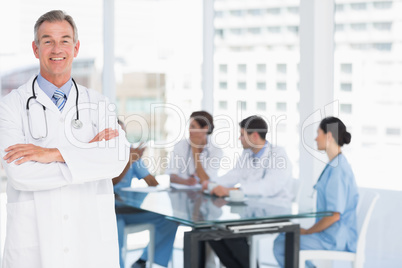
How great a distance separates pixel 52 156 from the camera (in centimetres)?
180

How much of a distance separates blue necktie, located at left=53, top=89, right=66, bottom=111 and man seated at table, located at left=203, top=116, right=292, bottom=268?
74.1 inches

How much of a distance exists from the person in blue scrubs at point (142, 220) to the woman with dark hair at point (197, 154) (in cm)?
30

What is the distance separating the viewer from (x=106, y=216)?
1.89 m

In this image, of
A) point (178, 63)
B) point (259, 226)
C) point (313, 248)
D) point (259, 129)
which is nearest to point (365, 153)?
point (259, 129)

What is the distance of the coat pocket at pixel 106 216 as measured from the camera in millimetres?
1871

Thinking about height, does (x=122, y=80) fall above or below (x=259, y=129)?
above

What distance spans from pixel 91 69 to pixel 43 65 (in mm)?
3143

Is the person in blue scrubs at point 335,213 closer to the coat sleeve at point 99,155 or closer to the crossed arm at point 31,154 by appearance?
the coat sleeve at point 99,155

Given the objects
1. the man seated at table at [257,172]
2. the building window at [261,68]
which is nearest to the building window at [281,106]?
the building window at [261,68]

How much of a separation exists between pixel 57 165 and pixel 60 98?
0.85 feet

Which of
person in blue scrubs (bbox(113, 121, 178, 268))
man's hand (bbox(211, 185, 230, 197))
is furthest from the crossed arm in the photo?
person in blue scrubs (bbox(113, 121, 178, 268))

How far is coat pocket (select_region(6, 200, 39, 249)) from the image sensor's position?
5.89 ft

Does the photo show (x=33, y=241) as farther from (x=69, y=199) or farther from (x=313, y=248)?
(x=313, y=248)

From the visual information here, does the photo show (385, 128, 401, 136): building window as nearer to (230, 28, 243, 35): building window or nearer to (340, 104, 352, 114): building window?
(340, 104, 352, 114): building window
